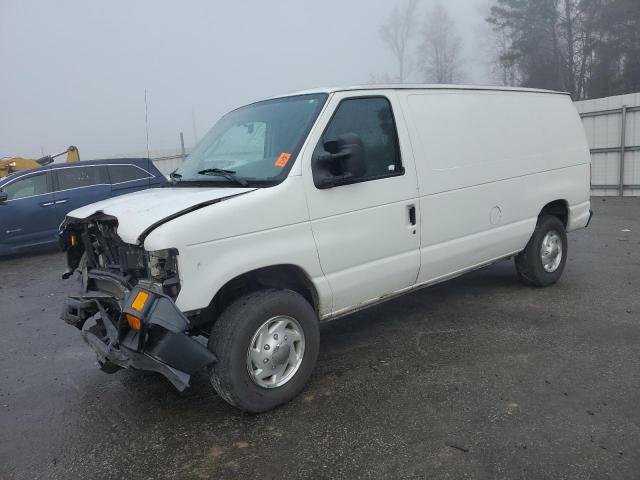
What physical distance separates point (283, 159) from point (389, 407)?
175 centimetres

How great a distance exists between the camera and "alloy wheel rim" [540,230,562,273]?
18.8ft

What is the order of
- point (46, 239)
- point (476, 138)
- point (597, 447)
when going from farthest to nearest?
point (46, 239)
point (476, 138)
point (597, 447)

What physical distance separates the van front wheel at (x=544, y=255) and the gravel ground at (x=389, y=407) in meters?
0.38

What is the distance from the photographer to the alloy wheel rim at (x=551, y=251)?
5730 millimetres

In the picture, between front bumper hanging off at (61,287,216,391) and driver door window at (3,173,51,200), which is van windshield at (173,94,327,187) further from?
driver door window at (3,173,51,200)

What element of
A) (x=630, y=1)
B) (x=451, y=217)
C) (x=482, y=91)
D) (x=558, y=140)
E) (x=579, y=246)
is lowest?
(x=579, y=246)

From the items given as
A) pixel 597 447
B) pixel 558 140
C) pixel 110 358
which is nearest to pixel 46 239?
pixel 110 358

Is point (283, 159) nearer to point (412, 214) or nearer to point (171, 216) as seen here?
point (171, 216)

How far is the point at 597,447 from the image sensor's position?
287cm

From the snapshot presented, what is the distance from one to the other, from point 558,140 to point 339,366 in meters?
3.50

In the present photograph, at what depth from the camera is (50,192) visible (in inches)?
398

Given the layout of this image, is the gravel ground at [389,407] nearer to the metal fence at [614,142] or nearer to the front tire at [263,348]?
the front tire at [263,348]

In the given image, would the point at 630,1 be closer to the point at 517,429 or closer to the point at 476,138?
the point at 476,138

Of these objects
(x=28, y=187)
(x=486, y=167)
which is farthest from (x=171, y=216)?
(x=28, y=187)
